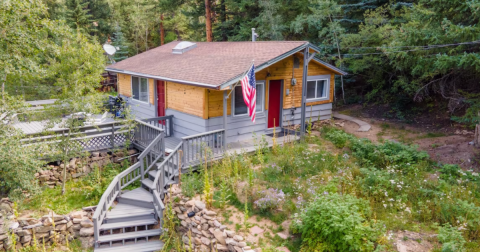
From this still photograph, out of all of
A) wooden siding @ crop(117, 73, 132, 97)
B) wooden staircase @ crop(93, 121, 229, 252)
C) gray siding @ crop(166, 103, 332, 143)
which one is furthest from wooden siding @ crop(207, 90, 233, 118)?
wooden siding @ crop(117, 73, 132, 97)

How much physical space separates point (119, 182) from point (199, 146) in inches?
92.5

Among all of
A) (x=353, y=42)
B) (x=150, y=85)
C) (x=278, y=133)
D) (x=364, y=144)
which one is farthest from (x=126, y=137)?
(x=353, y=42)

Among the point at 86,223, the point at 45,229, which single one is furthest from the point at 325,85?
the point at 45,229

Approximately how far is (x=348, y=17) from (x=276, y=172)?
14802 millimetres

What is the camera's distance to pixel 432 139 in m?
12.3

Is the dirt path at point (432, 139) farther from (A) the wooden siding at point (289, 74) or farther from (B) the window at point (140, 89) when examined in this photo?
(B) the window at point (140, 89)

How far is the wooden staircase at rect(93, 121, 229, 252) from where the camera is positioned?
7785 mm

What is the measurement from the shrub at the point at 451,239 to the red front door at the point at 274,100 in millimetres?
7294

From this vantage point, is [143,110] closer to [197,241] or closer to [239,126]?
[239,126]

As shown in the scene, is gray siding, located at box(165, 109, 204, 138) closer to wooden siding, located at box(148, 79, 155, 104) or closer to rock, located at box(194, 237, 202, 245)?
wooden siding, located at box(148, 79, 155, 104)

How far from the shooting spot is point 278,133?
12.4 meters

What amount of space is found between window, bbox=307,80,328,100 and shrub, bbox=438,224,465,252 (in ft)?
27.7

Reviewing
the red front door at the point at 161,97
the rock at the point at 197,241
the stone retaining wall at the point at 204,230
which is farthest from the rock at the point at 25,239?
the red front door at the point at 161,97

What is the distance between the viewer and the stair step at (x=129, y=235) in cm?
772
